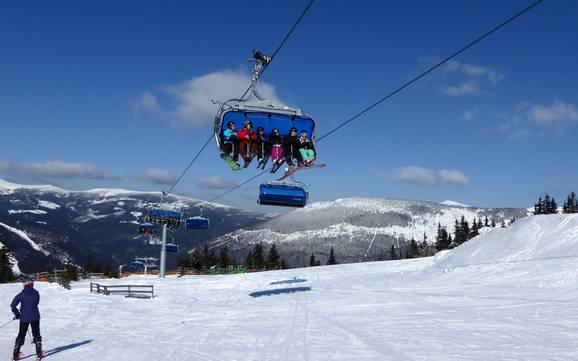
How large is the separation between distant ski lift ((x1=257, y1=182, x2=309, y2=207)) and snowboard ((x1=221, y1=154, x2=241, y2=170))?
42.6 inches

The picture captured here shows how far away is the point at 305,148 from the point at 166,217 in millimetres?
35936

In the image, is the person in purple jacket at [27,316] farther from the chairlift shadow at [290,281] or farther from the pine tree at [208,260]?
the pine tree at [208,260]

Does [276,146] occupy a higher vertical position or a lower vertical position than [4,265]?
higher

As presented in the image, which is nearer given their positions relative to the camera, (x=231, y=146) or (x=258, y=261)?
(x=231, y=146)

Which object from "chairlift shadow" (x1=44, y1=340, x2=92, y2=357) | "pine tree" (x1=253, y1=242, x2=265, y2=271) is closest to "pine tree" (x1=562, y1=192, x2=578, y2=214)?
"pine tree" (x1=253, y1=242, x2=265, y2=271)

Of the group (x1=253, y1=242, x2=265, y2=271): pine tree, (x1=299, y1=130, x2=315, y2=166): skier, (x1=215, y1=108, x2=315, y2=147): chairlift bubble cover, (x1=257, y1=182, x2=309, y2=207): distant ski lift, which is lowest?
(x1=253, y1=242, x2=265, y2=271): pine tree

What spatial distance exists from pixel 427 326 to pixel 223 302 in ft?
37.6

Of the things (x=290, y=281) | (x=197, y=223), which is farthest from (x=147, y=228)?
(x=290, y=281)

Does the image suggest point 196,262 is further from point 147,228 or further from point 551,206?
point 551,206

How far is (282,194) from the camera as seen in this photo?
15664 millimetres

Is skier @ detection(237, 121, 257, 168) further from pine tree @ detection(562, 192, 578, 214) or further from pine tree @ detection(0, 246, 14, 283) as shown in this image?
pine tree @ detection(562, 192, 578, 214)

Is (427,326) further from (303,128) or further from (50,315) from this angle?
(50,315)

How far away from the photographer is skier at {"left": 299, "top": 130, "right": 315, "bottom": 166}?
50.2ft

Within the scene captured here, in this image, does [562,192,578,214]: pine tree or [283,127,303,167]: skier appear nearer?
[283,127,303,167]: skier
